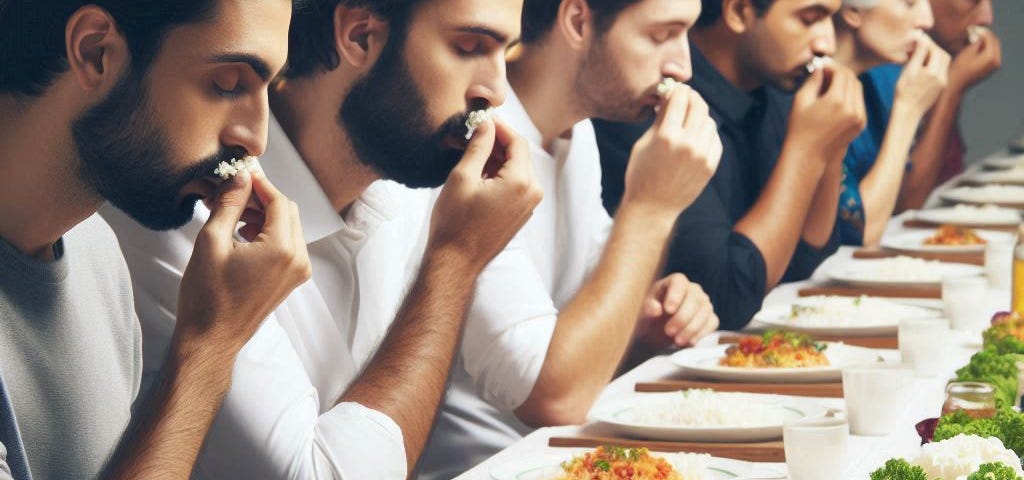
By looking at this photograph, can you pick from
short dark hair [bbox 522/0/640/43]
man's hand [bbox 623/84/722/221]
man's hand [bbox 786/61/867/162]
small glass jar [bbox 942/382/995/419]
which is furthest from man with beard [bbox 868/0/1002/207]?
small glass jar [bbox 942/382/995/419]

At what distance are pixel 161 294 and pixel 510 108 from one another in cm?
116

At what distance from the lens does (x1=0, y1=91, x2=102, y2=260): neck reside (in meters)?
1.35

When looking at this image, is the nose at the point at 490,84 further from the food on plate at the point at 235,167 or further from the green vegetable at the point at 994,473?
the green vegetable at the point at 994,473

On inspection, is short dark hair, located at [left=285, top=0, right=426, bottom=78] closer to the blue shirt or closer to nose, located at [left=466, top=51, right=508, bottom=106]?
nose, located at [left=466, top=51, right=508, bottom=106]

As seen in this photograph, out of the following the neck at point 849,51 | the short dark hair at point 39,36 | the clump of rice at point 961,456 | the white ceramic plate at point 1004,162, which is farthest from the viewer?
the white ceramic plate at point 1004,162

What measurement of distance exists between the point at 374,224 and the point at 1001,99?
22.5 feet

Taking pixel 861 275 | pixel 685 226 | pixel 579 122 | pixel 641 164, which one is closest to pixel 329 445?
pixel 641 164

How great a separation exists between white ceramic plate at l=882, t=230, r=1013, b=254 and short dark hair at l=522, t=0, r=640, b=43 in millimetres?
1540

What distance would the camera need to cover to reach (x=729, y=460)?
1.87 m

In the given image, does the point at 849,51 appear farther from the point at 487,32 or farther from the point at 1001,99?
the point at 1001,99

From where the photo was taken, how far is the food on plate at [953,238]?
13.5 ft

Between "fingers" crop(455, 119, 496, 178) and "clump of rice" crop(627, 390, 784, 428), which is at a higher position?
"fingers" crop(455, 119, 496, 178)

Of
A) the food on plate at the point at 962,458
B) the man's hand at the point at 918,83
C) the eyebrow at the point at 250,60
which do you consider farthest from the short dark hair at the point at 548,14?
the man's hand at the point at 918,83

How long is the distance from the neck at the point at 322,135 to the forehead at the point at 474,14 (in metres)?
0.21
